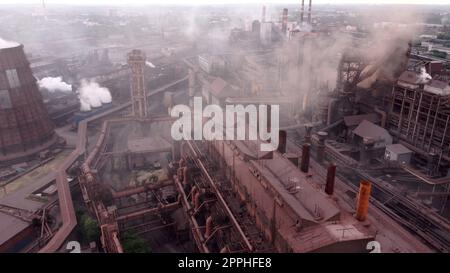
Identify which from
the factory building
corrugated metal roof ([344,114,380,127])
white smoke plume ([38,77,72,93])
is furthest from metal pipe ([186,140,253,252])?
white smoke plume ([38,77,72,93])

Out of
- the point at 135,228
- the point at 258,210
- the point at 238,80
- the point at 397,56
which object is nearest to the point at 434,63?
the point at 397,56

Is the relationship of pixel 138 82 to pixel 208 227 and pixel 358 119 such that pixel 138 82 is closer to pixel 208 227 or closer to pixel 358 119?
pixel 208 227

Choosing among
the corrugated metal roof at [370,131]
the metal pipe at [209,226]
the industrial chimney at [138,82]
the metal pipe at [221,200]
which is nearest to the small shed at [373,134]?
the corrugated metal roof at [370,131]

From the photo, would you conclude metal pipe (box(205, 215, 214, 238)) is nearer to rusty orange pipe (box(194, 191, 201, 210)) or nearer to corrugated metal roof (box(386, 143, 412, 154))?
rusty orange pipe (box(194, 191, 201, 210))

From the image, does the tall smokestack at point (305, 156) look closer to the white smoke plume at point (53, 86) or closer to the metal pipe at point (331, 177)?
the metal pipe at point (331, 177)

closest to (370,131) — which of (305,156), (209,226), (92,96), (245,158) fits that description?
(305,156)

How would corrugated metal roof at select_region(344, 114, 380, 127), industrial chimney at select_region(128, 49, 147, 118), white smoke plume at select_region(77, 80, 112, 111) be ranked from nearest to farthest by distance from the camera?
1. corrugated metal roof at select_region(344, 114, 380, 127)
2. industrial chimney at select_region(128, 49, 147, 118)
3. white smoke plume at select_region(77, 80, 112, 111)
